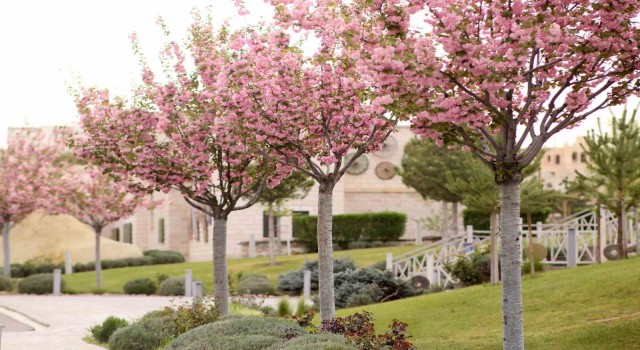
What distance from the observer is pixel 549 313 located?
16969 millimetres

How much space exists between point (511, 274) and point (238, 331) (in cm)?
391

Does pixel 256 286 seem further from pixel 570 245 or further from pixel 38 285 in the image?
pixel 570 245

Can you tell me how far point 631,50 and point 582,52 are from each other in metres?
0.64

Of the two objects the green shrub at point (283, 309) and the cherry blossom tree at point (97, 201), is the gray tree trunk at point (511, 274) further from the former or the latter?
the cherry blossom tree at point (97, 201)

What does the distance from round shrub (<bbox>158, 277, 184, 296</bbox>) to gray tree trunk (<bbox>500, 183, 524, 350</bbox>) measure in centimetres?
2289

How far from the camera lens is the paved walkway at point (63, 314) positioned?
A: 693 inches

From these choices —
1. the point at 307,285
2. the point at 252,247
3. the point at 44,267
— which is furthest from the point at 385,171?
the point at 307,285

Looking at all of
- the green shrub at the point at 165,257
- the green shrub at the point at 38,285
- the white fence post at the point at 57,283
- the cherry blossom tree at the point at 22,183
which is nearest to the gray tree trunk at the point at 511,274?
the white fence post at the point at 57,283

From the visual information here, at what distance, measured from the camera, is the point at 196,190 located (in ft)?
52.8

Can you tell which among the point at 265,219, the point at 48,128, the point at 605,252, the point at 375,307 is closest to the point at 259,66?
the point at 375,307

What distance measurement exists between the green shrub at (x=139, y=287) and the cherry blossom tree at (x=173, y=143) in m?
16.5

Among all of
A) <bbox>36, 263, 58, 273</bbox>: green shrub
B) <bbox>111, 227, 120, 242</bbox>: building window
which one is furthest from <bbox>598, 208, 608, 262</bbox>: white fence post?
<bbox>111, 227, 120, 242</bbox>: building window

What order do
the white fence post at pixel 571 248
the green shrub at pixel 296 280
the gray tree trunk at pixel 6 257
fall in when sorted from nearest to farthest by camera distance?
1. the white fence post at pixel 571 248
2. the green shrub at pixel 296 280
3. the gray tree trunk at pixel 6 257

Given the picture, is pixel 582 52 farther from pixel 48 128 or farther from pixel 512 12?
pixel 48 128
